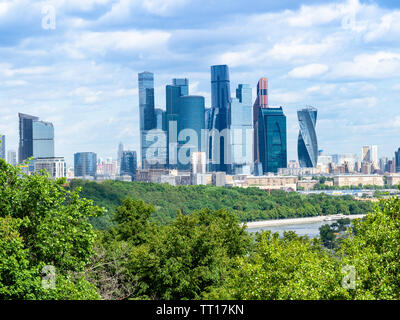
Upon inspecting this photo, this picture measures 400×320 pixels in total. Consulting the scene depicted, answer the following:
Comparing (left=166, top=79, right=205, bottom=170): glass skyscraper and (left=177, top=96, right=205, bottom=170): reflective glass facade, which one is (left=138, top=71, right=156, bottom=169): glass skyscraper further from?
(left=177, top=96, right=205, bottom=170): reflective glass facade

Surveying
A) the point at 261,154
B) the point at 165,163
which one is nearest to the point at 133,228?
the point at 261,154

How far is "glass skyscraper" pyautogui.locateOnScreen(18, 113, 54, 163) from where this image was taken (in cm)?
8056

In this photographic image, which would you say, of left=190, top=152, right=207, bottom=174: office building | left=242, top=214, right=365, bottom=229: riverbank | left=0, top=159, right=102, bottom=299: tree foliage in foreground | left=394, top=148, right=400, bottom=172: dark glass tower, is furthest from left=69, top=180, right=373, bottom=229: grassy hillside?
left=394, top=148, right=400, bottom=172: dark glass tower

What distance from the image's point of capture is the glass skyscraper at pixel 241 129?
110375 millimetres

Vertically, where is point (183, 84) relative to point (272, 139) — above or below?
above

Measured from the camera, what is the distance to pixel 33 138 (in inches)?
3182

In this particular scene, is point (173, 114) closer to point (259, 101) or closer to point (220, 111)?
point (220, 111)

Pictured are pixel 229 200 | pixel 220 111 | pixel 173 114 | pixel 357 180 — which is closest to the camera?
pixel 229 200

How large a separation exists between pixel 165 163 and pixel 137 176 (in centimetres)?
1708

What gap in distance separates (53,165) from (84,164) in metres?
21.0

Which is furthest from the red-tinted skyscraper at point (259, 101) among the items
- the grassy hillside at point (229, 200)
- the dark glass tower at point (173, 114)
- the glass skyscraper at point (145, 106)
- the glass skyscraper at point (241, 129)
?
the grassy hillside at point (229, 200)

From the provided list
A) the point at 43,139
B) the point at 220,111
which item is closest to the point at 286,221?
the point at 43,139

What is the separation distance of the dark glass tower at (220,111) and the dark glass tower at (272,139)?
10.0 m

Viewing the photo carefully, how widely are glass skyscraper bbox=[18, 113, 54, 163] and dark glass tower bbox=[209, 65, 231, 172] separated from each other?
3656 cm
